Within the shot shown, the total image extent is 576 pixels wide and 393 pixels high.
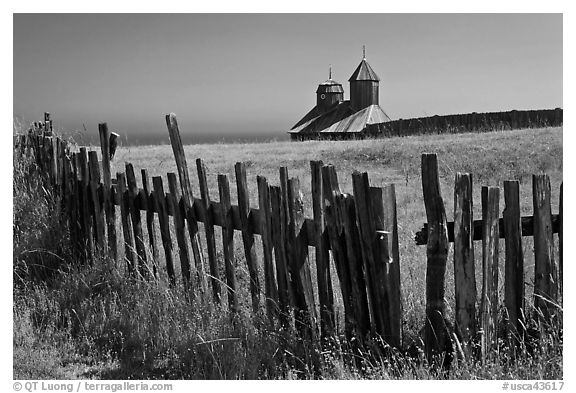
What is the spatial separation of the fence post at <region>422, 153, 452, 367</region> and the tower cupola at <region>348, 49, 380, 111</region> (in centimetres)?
3757

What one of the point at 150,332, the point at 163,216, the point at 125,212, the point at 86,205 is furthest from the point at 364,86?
the point at 150,332

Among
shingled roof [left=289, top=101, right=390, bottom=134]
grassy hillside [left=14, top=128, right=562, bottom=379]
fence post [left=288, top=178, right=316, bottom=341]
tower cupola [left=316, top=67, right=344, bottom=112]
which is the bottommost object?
grassy hillside [left=14, top=128, right=562, bottom=379]

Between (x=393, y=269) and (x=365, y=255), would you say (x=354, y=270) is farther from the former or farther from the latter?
(x=393, y=269)

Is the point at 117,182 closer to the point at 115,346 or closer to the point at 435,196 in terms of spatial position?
the point at 115,346

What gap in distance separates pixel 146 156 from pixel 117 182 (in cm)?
1057

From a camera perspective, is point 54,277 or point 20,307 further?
point 54,277

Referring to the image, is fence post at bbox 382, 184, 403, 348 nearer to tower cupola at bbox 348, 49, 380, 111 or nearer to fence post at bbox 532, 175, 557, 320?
fence post at bbox 532, 175, 557, 320

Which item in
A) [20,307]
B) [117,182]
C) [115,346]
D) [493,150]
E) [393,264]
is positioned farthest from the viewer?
[493,150]

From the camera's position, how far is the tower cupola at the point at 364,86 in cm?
4062

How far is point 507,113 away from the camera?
19.0 metres

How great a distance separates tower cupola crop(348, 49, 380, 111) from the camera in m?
40.6

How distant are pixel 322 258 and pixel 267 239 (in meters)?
0.45

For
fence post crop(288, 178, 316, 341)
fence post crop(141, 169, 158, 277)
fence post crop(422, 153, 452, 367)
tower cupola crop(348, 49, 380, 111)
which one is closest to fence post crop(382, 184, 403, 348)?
fence post crop(422, 153, 452, 367)
